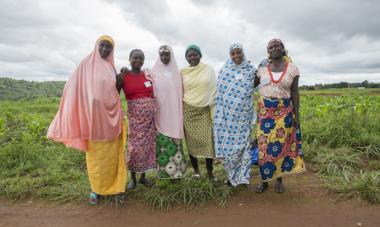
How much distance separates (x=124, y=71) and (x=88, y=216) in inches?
73.1

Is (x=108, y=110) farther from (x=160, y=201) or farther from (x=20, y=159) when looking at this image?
(x=20, y=159)

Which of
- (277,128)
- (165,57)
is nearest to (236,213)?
(277,128)

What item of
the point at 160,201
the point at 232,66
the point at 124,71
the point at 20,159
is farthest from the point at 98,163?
the point at 20,159

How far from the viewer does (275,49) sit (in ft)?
12.4

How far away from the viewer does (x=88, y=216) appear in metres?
3.85

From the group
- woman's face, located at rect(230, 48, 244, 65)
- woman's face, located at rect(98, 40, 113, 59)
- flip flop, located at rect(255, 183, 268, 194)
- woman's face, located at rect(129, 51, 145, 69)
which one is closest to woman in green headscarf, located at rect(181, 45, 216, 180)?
woman's face, located at rect(230, 48, 244, 65)

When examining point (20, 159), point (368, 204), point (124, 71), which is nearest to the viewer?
point (368, 204)

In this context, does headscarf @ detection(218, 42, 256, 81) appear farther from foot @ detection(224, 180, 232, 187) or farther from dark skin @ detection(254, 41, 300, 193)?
foot @ detection(224, 180, 232, 187)

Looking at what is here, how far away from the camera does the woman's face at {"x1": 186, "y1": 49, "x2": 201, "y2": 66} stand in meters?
4.14

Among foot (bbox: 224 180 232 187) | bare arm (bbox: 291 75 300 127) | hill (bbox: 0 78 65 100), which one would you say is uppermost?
hill (bbox: 0 78 65 100)

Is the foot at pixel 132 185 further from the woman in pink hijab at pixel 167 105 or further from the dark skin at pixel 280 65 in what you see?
the dark skin at pixel 280 65

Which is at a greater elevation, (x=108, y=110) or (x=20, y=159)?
(x=108, y=110)

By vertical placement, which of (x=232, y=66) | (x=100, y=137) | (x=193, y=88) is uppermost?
(x=232, y=66)

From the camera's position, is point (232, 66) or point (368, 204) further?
point (232, 66)
